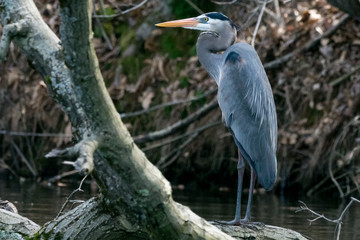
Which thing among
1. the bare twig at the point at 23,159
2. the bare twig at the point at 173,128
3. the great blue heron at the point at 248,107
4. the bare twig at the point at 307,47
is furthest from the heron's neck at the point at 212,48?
the bare twig at the point at 23,159

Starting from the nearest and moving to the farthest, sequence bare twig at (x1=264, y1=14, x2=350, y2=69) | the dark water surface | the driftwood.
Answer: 1. the driftwood
2. the dark water surface
3. bare twig at (x1=264, y1=14, x2=350, y2=69)

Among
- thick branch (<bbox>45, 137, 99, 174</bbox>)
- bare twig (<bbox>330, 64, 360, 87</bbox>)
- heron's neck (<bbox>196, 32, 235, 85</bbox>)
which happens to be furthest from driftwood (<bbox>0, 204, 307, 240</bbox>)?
bare twig (<bbox>330, 64, 360, 87</bbox>)

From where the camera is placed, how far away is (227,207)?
6.70m

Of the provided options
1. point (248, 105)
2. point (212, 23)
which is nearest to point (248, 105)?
point (248, 105)

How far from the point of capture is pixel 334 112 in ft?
25.7

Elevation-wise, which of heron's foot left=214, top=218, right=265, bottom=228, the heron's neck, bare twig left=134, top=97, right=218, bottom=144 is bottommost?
bare twig left=134, top=97, right=218, bottom=144

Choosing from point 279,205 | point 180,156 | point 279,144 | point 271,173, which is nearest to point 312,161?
point 279,144

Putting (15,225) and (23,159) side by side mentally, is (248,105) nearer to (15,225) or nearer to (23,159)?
(15,225)

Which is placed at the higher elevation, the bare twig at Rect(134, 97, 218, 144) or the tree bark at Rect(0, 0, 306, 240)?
the tree bark at Rect(0, 0, 306, 240)

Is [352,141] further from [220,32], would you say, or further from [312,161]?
[220,32]

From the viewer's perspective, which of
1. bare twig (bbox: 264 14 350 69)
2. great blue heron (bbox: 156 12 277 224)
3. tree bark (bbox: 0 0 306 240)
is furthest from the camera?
bare twig (bbox: 264 14 350 69)

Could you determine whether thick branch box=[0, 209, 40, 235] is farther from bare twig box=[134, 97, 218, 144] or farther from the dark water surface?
bare twig box=[134, 97, 218, 144]

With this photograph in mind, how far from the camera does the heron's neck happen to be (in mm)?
5371

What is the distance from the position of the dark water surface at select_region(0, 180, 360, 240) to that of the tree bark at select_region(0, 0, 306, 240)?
7.62ft
